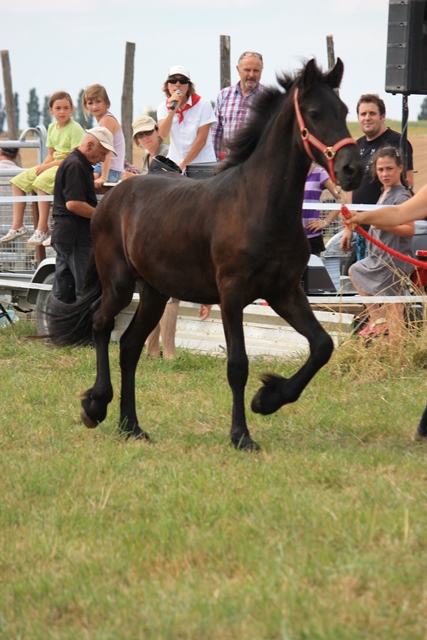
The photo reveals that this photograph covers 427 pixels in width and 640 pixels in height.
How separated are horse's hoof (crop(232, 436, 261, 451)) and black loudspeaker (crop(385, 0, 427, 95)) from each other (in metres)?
5.03

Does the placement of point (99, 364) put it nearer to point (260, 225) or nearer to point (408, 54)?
point (260, 225)

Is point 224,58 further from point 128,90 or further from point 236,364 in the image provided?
point 236,364

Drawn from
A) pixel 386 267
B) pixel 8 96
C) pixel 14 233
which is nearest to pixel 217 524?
pixel 386 267

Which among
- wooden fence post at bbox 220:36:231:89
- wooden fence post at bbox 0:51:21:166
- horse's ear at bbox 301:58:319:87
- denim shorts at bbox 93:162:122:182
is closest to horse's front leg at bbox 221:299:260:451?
horse's ear at bbox 301:58:319:87

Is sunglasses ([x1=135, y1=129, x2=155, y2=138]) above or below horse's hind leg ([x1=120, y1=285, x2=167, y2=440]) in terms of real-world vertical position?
above

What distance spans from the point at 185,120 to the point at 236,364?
4.85 metres

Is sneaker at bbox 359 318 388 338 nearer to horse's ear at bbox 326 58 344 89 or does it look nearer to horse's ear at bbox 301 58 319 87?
horse's ear at bbox 326 58 344 89

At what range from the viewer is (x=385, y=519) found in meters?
4.31

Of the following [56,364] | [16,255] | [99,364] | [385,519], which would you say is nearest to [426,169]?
[16,255]

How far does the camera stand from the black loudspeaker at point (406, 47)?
9.75m

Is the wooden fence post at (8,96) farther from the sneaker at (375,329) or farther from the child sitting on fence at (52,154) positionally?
the sneaker at (375,329)

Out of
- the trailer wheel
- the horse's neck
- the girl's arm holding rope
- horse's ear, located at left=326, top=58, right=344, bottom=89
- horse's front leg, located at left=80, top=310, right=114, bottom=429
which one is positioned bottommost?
the trailer wheel

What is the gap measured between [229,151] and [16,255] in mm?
6950

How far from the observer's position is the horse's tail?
7.58 m
